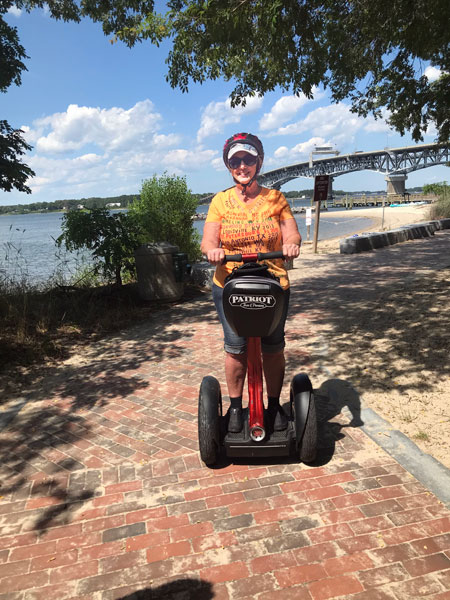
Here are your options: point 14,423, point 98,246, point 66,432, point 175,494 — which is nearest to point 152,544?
point 175,494

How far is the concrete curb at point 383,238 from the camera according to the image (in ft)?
47.4

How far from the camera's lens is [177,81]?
716 centimetres

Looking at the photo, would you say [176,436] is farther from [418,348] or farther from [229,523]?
[418,348]

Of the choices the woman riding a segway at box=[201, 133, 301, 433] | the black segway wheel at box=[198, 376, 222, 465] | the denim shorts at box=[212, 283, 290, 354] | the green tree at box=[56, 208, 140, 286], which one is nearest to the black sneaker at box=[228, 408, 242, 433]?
the black segway wheel at box=[198, 376, 222, 465]

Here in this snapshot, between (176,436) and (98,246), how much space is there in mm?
5602

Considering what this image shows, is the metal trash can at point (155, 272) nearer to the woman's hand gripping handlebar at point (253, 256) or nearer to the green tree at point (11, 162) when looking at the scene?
the green tree at point (11, 162)

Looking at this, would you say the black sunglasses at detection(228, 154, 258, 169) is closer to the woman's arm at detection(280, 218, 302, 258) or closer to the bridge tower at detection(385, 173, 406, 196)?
the woman's arm at detection(280, 218, 302, 258)

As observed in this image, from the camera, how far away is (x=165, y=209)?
1105cm

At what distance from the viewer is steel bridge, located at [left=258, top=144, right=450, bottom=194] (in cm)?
9069

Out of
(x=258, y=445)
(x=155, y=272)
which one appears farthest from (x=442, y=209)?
(x=258, y=445)

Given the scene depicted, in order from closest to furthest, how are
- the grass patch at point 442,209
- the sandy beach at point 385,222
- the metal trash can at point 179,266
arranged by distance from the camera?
the metal trash can at point 179,266 < the sandy beach at point 385,222 < the grass patch at point 442,209

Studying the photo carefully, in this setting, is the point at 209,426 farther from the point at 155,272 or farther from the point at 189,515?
the point at 155,272

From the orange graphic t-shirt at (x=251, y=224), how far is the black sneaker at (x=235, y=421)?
0.94 meters

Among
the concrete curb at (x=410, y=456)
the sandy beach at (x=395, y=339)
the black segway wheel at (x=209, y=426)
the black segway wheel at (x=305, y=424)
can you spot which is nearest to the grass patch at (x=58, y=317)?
the black segway wheel at (x=209, y=426)
